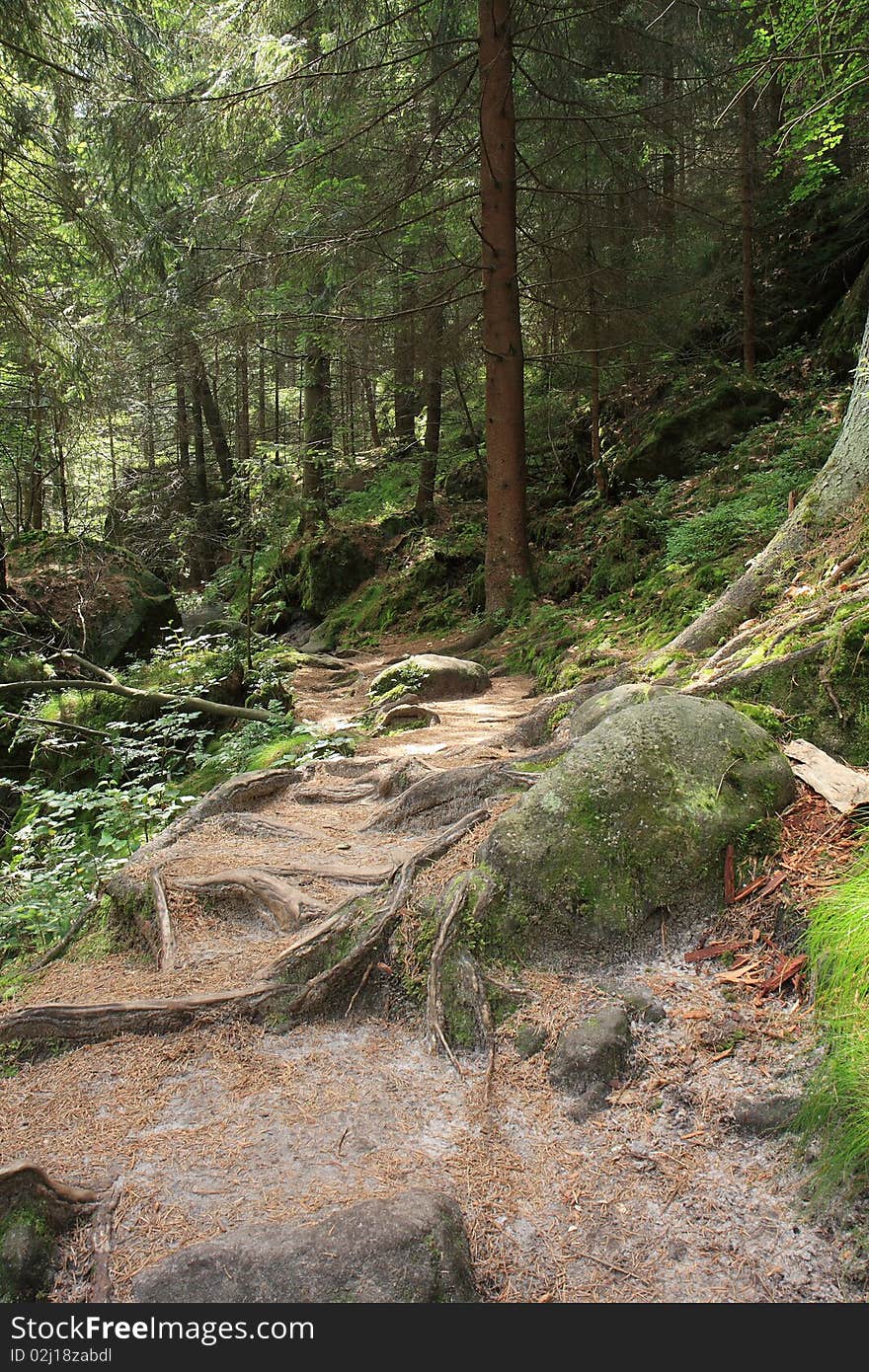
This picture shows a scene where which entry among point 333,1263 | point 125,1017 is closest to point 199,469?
point 125,1017

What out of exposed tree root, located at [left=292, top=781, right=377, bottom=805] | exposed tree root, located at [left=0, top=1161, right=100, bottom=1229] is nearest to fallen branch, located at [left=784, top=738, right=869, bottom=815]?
exposed tree root, located at [left=292, top=781, right=377, bottom=805]

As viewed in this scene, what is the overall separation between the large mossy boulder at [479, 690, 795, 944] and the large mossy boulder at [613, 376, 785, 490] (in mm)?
9606

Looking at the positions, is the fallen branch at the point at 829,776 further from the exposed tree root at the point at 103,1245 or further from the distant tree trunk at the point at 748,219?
the distant tree trunk at the point at 748,219

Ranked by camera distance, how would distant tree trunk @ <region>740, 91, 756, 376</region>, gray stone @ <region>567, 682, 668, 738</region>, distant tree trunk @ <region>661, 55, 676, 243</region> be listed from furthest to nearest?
distant tree trunk @ <region>740, 91, 756, 376</region> < distant tree trunk @ <region>661, 55, 676, 243</region> < gray stone @ <region>567, 682, 668, 738</region>

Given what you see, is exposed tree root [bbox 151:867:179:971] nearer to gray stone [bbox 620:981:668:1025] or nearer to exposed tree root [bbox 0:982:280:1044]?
exposed tree root [bbox 0:982:280:1044]

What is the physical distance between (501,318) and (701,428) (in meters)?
3.62

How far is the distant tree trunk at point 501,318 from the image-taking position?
1055cm

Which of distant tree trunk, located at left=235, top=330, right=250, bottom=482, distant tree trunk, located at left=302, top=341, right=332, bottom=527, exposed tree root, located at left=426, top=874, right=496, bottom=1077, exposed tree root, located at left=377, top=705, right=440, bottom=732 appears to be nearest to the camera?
exposed tree root, located at left=426, top=874, right=496, bottom=1077

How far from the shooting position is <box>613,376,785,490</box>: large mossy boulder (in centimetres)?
1209

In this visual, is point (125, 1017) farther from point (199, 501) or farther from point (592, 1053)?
point (199, 501)

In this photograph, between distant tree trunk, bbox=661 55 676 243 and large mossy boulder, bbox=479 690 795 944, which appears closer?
large mossy boulder, bbox=479 690 795 944

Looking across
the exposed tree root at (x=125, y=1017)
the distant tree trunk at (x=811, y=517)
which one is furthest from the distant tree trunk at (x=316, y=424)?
the exposed tree root at (x=125, y=1017)

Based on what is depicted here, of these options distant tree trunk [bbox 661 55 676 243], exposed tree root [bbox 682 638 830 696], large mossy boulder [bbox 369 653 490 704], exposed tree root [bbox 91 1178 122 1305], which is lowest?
exposed tree root [bbox 91 1178 122 1305]

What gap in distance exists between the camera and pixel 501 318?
1145 cm
